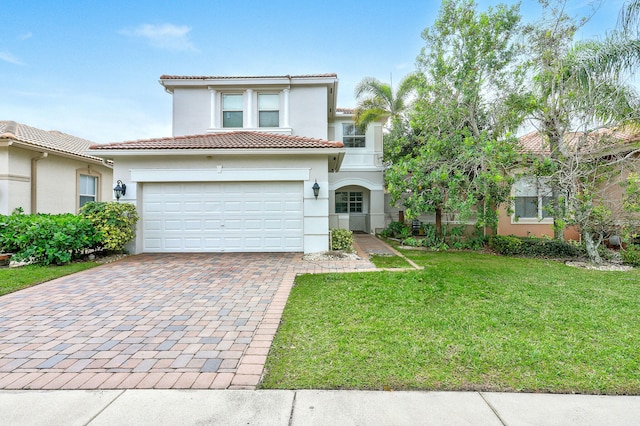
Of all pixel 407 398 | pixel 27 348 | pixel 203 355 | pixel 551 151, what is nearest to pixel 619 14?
pixel 551 151

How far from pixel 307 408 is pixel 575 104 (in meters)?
11.1

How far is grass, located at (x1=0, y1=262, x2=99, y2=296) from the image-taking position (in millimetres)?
6358

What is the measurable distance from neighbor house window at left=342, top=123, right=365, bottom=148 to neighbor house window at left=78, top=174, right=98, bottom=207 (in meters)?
12.7

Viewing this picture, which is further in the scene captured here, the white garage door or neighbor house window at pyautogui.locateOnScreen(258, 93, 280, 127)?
neighbor house window at pyautogui.locateOnScreen(258, 93, 280, 127)

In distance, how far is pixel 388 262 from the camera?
30.5ft

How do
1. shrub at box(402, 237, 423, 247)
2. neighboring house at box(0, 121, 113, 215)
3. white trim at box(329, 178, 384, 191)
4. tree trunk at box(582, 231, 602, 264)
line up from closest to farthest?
1. tree trunk at box(582, 231, 602, 264)
2. neighboring house at box(0, 121, 113, 215)
3. shrub at box(402, 237, 423, 247)
4. white trim at box(329, 178, 384, 191)

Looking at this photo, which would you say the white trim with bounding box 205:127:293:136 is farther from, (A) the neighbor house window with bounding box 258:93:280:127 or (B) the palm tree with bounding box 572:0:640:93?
(B) the palm tree with bounding box 572:0:640:93

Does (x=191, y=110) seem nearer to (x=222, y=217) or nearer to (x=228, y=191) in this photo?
(x=228, y=191)

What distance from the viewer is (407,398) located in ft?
8.95

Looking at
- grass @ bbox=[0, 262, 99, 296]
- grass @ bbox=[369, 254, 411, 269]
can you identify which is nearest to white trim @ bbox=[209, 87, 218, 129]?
grass @ bbox=[0, 262, 99, 296]

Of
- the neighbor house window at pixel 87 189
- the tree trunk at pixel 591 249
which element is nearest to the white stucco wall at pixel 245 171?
the neighbor house window at pixel 87 189

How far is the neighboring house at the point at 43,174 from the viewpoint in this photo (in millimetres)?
10828

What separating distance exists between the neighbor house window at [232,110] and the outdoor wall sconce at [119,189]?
16.6ft

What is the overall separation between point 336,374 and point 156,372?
6.10ft
